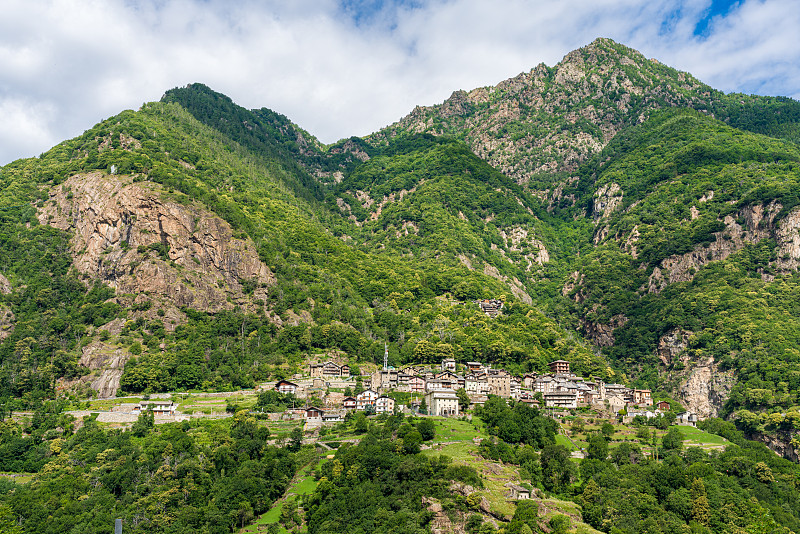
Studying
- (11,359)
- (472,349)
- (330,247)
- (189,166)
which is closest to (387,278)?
(330,247)

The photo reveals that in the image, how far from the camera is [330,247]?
183875 mm

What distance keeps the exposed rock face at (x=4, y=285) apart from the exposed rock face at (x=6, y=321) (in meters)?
4.45

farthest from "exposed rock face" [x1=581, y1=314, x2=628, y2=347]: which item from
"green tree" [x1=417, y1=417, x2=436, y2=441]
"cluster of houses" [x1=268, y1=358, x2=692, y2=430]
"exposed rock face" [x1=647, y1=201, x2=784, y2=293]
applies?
"green tree" [x1=417, y1=417, x2=436, y2=441]

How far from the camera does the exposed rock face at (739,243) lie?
15975 cm

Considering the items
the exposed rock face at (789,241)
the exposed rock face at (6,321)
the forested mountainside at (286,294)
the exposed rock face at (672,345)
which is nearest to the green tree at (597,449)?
the forested mountainside at (286,294)

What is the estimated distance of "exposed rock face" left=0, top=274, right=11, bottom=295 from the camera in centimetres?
13550

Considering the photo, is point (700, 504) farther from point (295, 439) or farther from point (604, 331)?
point (604, 331)

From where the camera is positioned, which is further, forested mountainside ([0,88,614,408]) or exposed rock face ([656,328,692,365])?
exposed rock face ([656,328,692,365])

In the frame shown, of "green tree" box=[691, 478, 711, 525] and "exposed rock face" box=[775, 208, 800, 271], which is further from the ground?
"exposed rock face" box=[775, 208, 800, 271]

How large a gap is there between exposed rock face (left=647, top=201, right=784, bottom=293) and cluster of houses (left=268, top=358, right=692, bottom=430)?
55811 millimetres

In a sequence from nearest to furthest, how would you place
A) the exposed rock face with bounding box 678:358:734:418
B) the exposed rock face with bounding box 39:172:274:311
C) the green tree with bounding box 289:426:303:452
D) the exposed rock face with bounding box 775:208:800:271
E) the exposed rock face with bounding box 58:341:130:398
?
the green tree with bounding box 289:426:303:452 < the exposed rock face with bounding box 58:341:130:398 < the exposed rock face with bounding box 678:358:734:418 < the exposed rock face with bounding box 39:172:274:311 < the exposed rock face with bounding box 775:208:800:271

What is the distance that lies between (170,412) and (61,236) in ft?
213

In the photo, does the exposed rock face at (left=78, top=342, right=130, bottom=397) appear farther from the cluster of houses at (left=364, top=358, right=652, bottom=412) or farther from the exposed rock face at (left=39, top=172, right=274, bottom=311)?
the cluster of houses at (left=364, top=358, right=652, bottom=412)

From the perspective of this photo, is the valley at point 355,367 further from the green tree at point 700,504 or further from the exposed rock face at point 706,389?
the exposed rock face at point 706,389
